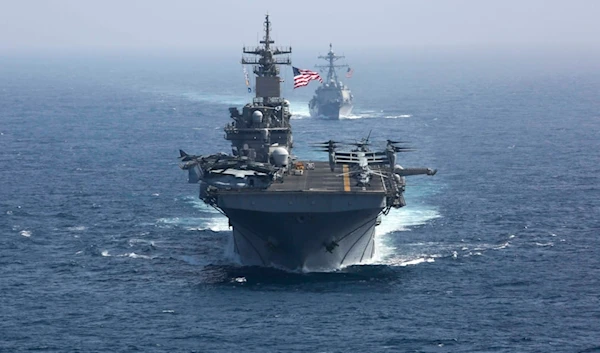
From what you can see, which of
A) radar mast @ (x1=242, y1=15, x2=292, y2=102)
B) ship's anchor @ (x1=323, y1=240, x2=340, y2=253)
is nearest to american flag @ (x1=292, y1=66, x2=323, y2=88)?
radar mast @ (x1=242, y1=15, x2=292, y2=102)

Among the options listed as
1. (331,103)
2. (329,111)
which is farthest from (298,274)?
(329,111)

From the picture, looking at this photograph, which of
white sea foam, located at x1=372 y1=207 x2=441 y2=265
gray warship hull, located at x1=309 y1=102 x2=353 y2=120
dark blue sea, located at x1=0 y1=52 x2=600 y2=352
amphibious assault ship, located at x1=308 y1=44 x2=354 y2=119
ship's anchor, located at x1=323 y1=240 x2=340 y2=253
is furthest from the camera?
amphibious assault ship, located at x1=308 y1=44 x2=354 y2=119

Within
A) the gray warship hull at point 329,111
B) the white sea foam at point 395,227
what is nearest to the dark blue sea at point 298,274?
the white sea foam at point 395,227

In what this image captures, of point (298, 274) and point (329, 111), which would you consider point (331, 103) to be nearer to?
point (329, 111)

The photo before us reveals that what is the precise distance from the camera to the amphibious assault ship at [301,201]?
49.4m

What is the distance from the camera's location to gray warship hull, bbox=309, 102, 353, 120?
131250 millimetres

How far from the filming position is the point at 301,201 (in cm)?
4922

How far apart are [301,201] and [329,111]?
83.1m

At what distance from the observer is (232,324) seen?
142 feet

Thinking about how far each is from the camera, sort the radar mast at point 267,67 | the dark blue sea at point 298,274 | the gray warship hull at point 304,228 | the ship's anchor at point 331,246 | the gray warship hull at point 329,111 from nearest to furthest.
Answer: the dark blue sea at point 298,274, the gray warship hull at point 304,228, the ship's anchor at point 331,246, the radar mast at point 267,67, the gray warship hull at point 329,111

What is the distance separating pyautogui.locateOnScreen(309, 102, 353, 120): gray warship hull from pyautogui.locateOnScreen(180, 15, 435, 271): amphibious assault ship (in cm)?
7082

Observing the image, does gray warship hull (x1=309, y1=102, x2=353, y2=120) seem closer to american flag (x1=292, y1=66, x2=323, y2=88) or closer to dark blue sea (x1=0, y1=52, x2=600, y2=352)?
dark blue sea (x1=0, y1=52, x2=600, y2=352)

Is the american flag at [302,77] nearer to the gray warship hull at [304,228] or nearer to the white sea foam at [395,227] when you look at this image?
the white sea foam at [395,227]

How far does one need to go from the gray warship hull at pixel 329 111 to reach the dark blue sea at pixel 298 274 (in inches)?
1003
